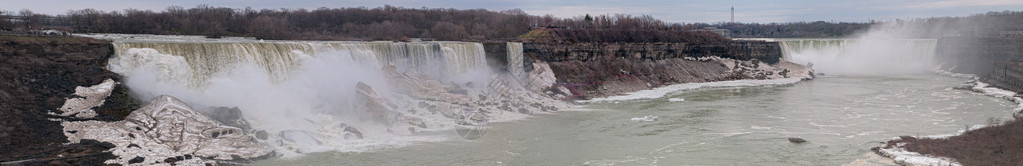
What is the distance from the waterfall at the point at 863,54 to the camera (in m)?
78.7

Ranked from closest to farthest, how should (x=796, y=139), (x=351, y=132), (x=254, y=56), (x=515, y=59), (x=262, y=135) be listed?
(x=262, y=135)
(x=796, y=139)
(x=351, y=132)
(x=254, y=56)
(x=515, y=59)

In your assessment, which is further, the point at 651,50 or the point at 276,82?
the point at 651,50

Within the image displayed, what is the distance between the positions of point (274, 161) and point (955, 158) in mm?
17597

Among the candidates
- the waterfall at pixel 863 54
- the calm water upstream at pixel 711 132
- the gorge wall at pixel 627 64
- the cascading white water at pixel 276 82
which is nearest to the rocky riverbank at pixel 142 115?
the cascading white water at pixel 276 82

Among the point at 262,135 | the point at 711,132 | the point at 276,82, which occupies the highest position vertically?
the point at 276,82

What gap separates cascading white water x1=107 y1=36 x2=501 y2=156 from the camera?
Answer: 25203 millimetres

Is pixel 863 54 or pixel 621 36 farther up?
pixel 621 36

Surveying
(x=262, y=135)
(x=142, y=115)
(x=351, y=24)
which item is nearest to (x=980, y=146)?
(x=262, y=135)

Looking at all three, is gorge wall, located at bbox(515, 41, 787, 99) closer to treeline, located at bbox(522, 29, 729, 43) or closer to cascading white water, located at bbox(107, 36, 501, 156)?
treeline, located at bbox(522, 29, 729, 43)

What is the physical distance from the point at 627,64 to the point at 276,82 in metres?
29.3

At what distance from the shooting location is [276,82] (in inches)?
1195

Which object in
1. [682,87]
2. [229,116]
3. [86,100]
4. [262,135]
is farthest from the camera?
[682,87]

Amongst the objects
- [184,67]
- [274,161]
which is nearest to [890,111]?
[274,161]

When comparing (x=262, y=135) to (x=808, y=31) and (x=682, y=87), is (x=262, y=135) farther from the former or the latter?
(x=808, y=31)
